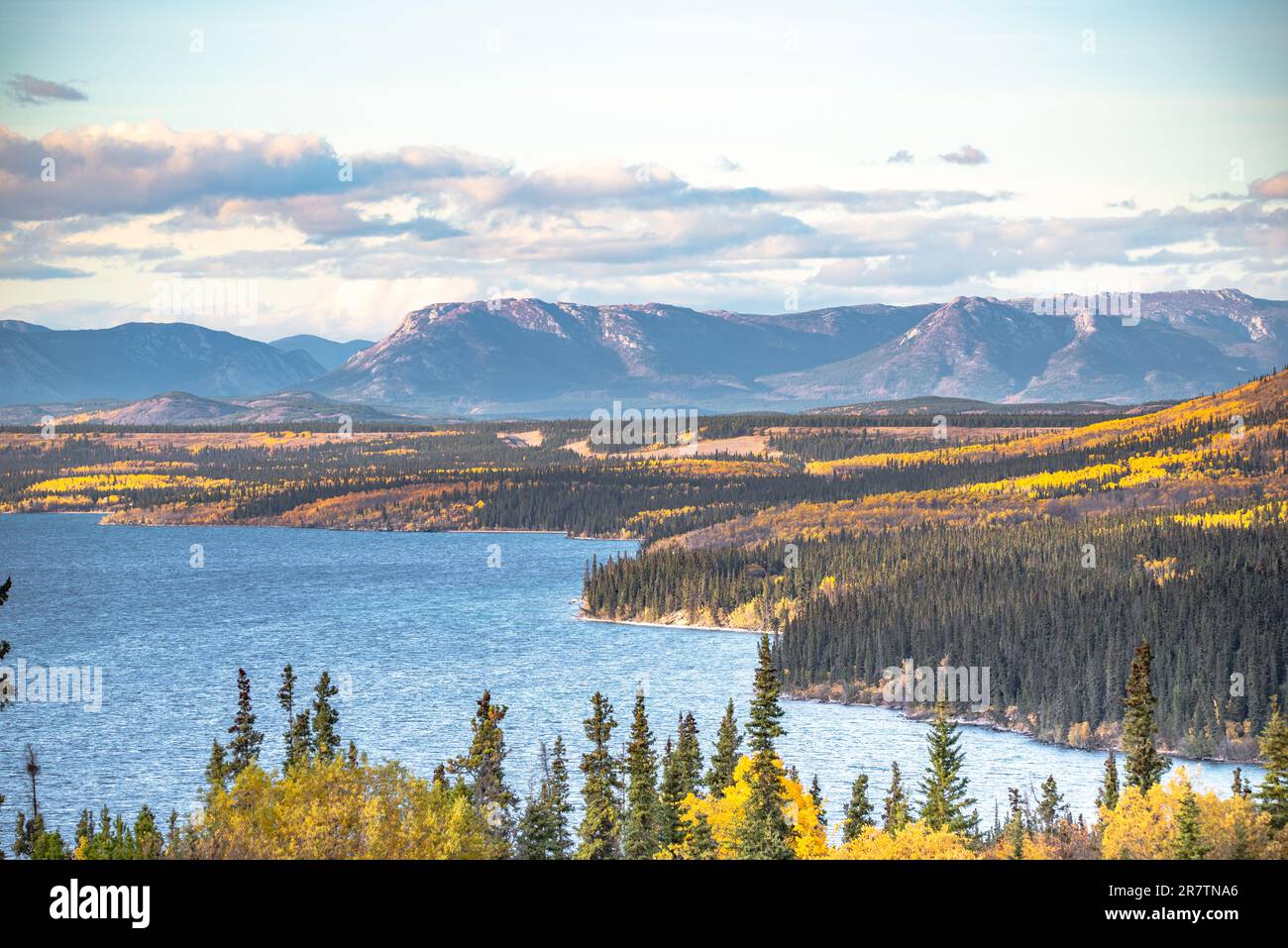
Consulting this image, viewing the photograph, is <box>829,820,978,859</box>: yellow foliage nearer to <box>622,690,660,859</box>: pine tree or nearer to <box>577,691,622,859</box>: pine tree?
<box>622,690,660,859</box>: pine tree

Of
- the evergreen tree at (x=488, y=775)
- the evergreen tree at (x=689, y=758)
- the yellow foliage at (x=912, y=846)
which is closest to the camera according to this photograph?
the yellow foliage at (x=912, y=846)

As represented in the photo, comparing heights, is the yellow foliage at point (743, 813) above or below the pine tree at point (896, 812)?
above

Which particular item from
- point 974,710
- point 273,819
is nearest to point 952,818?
point 273,819

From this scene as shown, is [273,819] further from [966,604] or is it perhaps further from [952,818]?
[966,604]

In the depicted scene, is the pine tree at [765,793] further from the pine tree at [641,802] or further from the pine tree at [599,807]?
the pine tree at [599,807]

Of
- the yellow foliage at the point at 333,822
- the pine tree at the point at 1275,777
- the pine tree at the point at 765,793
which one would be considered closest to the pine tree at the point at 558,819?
the yellow foliage at the point at 333,822

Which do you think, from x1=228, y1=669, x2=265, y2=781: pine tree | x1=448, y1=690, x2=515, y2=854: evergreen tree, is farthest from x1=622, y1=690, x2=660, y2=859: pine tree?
x1=228, y1=669, x2=265, y2=781: pine tree
